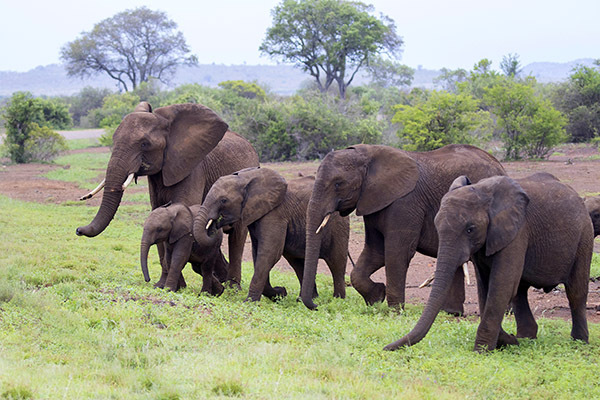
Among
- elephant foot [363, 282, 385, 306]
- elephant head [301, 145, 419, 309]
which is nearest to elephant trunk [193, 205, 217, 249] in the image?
elephant head [301, 145, 419, 309]

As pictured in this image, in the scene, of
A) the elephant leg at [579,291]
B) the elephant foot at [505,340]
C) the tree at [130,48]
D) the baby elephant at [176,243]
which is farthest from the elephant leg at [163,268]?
the tree at [130,48]

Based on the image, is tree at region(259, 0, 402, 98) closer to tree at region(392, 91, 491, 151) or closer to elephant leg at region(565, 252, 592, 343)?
tree at region(392, 91, 491, 151)

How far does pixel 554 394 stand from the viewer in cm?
625

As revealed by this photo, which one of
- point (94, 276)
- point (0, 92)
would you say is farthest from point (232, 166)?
point (0, 92)

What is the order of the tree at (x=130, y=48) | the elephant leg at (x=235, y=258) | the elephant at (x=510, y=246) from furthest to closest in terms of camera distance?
1. the tree at (x=130, y=48)
2. the elephant leg at (x=235, y=258)
3. the elephant at (x=510, y=246)

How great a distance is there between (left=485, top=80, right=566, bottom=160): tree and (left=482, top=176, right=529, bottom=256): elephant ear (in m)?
21.8

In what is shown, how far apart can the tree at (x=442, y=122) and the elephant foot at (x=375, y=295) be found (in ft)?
57.0

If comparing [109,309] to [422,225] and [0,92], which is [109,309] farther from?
[0,92]

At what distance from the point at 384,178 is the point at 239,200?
5.86 feet

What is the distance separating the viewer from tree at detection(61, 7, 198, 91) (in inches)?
2938

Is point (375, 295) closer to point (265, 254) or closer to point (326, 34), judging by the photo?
point (265, 254)

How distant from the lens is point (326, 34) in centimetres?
5462

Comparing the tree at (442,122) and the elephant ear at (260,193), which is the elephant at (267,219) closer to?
the elephant ear at (260,193)

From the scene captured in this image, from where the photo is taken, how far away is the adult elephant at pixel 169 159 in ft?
32.5
